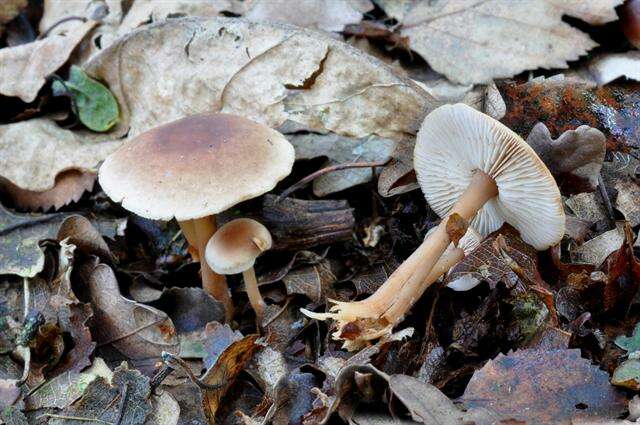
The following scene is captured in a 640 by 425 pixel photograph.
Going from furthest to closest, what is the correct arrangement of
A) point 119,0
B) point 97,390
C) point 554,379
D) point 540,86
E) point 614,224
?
point 119,0 → point 540,86 → point 614,224 → point 97,390 → point 554,379

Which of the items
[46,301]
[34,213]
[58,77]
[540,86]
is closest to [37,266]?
[46,301]

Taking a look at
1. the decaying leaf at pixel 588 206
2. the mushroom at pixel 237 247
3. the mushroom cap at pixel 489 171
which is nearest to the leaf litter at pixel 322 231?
the decaying leaf at pixel 588 206

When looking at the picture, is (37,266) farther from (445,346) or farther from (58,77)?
(445,346)

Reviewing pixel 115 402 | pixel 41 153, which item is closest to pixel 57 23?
pixel 41 153

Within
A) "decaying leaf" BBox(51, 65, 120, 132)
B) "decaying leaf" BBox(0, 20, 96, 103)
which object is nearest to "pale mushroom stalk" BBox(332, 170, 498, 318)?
"decaying leaf" BBox(51, 65, 120, 132)

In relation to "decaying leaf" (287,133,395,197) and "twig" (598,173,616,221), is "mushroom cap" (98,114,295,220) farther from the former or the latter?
"twig" (598,173,616,221)
